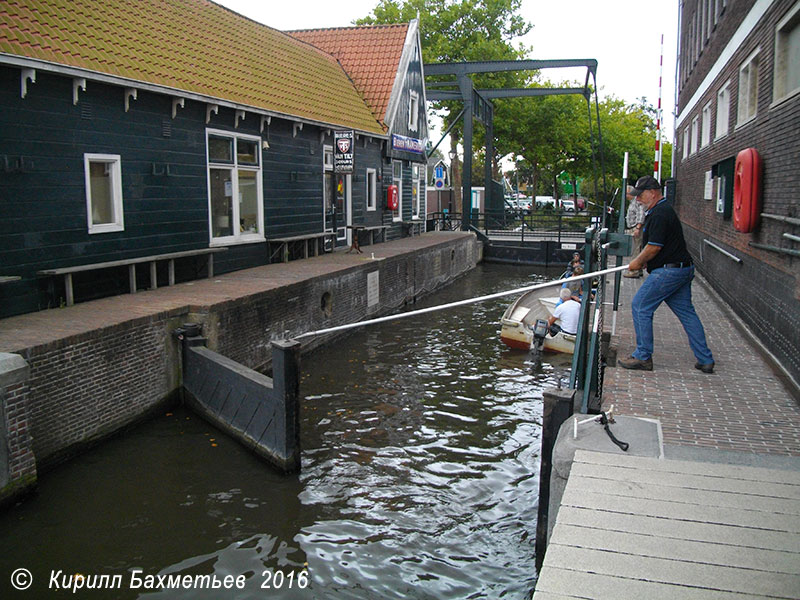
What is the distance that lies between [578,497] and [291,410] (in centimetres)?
363

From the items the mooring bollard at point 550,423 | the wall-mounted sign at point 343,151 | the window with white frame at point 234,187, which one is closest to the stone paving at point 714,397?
the mooring bollard at point 550,423

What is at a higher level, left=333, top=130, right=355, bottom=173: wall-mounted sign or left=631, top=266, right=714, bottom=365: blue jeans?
left=333, top=130, right=355, bottom=173: wall-mounted sign

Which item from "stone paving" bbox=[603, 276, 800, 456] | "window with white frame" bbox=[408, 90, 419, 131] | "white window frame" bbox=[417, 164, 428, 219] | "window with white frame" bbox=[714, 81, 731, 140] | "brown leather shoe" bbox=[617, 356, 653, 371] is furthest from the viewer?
"white window frame" bbox=[417, 164, 428, 219]

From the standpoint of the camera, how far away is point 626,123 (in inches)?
2170

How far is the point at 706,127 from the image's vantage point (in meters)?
16.5

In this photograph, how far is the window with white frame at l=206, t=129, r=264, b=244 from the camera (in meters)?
12.4

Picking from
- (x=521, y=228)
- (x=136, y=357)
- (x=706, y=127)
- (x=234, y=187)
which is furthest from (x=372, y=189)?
(x=136, y=357)

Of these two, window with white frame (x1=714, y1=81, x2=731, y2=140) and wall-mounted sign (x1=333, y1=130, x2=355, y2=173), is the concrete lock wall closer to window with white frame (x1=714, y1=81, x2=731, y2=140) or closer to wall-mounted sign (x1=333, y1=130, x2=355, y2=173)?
wall-mounted sign (x1=333, y1=130, x2=355, y2=173)

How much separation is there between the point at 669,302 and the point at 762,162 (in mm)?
2881

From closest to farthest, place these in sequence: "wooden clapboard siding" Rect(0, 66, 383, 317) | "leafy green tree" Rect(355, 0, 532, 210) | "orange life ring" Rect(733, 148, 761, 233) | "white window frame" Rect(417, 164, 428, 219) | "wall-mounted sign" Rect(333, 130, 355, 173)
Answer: "wooden clapboard siding" Rect(0, 66, 383, 317), "orange life ring" Rect(733, 148, 761, 233), "wall-mounted sign" Rect(333, 130, 355, 173), "white window frame" Rect(417, 164, 428, 219), "leafy green tree" Rect(355, 0, 532, 210)

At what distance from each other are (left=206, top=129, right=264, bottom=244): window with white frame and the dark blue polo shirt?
7.90 metres

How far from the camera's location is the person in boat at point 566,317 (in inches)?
446

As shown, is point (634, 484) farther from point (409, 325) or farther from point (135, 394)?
point (409, 325)

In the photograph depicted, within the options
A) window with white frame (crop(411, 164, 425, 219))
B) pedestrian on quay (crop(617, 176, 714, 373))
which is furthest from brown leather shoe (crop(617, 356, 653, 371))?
window with white frame (crop(411, 164, 425, 219))
